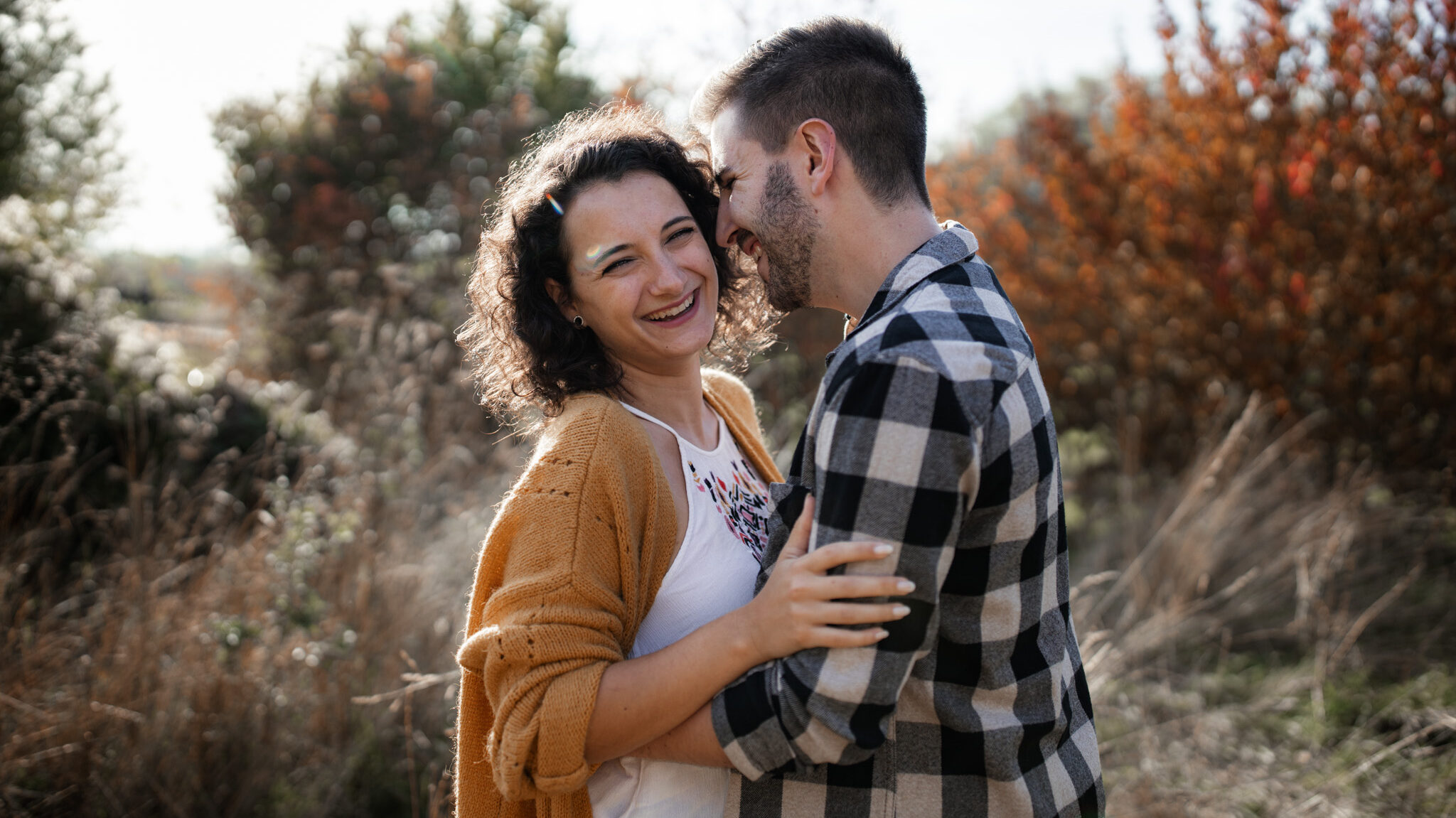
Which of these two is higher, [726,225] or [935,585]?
[726,225]

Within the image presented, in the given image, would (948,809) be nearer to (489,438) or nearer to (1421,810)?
(1421,810)

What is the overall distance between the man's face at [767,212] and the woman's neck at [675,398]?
0.35 meters

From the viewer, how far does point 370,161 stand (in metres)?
7.51

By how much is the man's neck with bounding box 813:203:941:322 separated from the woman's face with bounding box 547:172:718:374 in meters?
0.37

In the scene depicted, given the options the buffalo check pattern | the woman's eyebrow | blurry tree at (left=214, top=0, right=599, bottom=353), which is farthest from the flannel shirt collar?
blurry tree at (left=214, top=0, right=599, bottom=353)

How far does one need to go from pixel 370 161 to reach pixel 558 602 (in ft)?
22.6

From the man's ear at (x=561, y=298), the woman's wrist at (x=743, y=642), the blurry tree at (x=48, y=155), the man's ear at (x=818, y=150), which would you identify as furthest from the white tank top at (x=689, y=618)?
the blurry tree at (x=48, y=155)

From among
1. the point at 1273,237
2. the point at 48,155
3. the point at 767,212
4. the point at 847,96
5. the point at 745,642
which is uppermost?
the point at 48,155

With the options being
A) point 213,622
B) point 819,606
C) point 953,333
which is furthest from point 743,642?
point 213,622

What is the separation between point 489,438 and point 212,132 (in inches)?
158

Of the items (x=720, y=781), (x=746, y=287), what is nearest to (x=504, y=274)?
(x=746, y=287)

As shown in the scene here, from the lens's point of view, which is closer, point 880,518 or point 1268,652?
point 880,518

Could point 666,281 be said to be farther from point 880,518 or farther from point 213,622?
point 213,622

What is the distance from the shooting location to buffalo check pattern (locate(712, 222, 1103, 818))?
1321 mm
